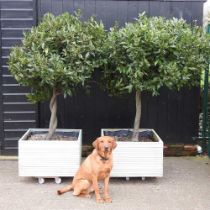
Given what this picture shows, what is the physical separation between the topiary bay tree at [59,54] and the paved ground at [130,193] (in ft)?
4.46

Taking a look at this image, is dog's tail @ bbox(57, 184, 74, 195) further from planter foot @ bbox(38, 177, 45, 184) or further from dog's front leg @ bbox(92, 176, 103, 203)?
planter foot @ bbox(38, 177, 45, 184)

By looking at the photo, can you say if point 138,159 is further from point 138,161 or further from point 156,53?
point 156,53

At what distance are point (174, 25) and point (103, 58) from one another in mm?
1038

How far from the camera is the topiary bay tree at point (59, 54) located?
525cm

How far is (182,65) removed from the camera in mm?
5391

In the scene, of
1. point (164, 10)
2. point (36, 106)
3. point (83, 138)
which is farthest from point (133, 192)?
point (164, 10)

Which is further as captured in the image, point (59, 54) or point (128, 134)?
point (128, 134)

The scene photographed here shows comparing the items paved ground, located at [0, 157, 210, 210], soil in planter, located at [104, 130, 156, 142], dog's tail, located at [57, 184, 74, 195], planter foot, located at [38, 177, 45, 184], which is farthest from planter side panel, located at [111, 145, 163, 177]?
planter foot, located at [38, 177, 45, 184]

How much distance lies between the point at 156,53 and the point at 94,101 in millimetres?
1737

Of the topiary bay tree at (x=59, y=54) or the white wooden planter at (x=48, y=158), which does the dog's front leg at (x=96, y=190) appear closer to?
the white wooden planter at (x=48, y=158)

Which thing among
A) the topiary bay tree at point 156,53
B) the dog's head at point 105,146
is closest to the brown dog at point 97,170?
the dog's head at point 105,146

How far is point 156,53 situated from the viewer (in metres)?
5.23

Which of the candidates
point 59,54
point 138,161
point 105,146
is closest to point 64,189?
point 105,146

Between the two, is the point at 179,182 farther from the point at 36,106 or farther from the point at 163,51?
the point at 36,106
